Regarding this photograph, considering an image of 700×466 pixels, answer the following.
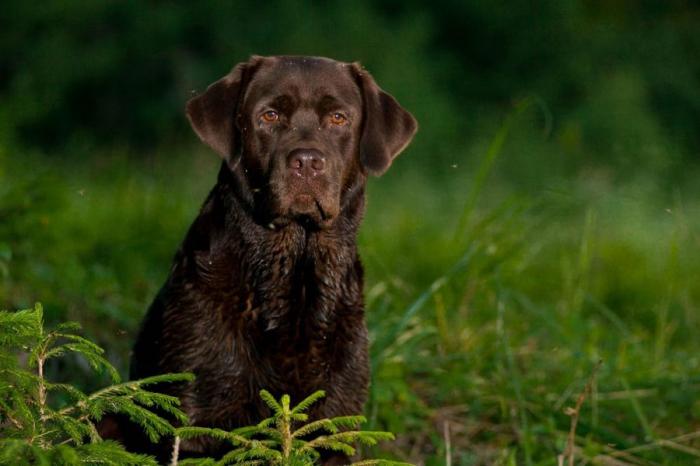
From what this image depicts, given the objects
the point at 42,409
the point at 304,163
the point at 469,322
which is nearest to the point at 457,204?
the point at 469,322

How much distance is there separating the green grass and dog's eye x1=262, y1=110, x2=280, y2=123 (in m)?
1.11

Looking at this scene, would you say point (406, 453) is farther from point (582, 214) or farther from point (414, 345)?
point (582, 214)

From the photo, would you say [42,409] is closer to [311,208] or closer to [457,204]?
[311,208]

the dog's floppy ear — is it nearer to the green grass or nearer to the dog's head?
the dog's head

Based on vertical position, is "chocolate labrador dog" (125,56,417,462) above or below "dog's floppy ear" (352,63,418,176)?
below

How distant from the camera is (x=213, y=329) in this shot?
383 centimetres

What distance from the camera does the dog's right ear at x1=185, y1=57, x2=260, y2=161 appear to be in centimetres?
412

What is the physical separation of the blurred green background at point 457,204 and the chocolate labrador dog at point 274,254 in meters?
0.78

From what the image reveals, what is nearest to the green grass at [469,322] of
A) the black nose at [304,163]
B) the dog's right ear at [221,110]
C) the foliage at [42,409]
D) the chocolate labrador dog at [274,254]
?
the chocolate labrador dog at [274,254]

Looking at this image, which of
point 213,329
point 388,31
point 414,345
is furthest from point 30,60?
point 213,329

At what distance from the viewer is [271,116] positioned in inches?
161

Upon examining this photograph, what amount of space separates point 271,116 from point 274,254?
503mm

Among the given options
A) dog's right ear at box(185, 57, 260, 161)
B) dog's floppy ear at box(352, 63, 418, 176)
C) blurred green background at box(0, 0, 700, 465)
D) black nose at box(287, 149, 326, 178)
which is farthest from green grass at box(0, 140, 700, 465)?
black nose at box(287, 149, 326, 178)

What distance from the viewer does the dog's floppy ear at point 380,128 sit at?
4250 mm
